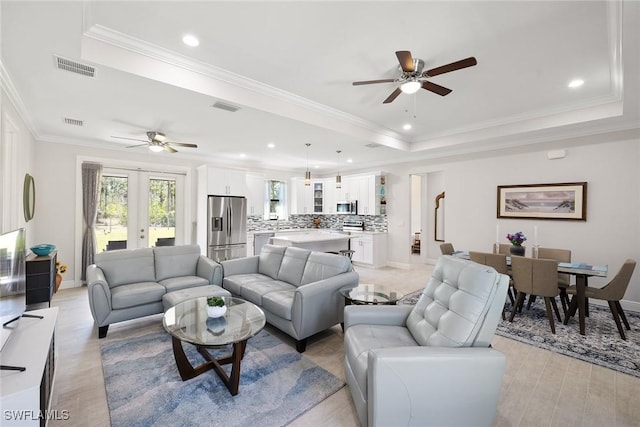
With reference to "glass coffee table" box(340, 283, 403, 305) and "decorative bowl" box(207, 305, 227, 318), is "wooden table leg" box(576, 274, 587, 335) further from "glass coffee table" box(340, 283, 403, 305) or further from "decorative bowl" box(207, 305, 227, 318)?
"decorative bowl" box(207, 305, 227, 318)

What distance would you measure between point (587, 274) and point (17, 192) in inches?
277

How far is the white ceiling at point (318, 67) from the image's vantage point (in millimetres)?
2131

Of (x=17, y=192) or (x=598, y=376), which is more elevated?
(x=17, y=192)

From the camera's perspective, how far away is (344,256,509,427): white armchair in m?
1.57

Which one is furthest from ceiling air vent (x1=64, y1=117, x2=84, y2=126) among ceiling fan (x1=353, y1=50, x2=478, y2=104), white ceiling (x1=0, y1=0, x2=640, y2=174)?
ceiling fan (x1=353, y1=50, x2=478, y2=104)

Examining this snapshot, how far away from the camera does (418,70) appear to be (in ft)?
9.35

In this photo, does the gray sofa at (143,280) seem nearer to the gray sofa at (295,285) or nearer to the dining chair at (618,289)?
the gray sofa at (295,285)

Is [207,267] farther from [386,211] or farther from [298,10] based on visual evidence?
[386,211]

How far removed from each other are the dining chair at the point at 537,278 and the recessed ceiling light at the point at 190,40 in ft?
13.9

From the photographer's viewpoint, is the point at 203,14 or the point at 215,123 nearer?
the point at 203,14

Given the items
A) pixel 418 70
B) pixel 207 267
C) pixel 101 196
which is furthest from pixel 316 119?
pixel 101 196

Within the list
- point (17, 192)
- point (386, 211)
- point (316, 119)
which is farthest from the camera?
point (386, 211)

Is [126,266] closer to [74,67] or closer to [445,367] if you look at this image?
[74,67]

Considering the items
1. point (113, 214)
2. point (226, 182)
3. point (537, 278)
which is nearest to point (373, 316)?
point (537, 278)
